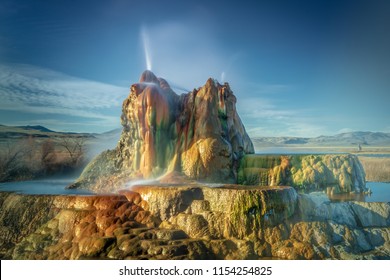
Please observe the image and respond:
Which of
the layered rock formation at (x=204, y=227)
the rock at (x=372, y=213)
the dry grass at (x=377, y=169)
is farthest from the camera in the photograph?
the dry grass at (x=377, y=169)

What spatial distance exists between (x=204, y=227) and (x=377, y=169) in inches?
721

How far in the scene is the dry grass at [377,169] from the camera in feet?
82.8

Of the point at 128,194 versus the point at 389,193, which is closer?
the point at 128,194

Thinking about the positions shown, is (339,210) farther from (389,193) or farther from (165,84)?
(165,84)

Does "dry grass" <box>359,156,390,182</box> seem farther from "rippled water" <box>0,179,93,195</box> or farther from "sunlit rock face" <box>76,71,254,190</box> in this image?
"rippled water" <box>0,179,93,195</box>

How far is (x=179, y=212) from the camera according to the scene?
39.8 feet

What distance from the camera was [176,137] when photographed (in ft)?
58.9

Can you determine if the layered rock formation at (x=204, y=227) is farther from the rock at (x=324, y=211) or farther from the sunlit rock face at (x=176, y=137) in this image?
the sunlit rock face at (x=176, y=137)

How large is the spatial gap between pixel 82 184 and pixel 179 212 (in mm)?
7394

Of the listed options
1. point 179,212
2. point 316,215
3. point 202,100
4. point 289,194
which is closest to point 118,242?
point 179,212

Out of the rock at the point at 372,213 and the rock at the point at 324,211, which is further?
the rock at the point at 372,213

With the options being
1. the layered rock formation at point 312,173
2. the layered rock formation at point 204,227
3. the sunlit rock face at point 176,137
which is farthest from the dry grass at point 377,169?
the layered rock formation at point 204,227

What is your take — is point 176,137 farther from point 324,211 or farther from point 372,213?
point 372,213

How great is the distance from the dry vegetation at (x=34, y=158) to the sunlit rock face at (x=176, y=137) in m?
9.69
